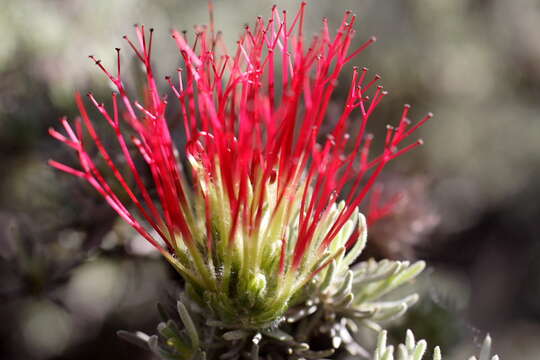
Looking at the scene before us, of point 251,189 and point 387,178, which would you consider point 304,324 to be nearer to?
point 251,189

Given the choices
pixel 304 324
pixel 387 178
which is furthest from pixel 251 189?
pixel 387 178

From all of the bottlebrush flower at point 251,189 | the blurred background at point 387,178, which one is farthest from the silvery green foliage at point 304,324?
the blurred background at point 387,178

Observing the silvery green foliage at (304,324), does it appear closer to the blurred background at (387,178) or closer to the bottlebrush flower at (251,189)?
the bottlebrush flower at (251,189)

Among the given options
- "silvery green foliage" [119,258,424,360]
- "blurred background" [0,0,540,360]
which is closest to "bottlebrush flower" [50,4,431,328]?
"silvery green foliage" [119,258,424,360]

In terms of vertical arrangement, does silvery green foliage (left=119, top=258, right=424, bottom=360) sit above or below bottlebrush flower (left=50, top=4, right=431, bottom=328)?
below

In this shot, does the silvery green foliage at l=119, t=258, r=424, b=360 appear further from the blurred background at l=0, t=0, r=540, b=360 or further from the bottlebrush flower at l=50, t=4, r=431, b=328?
the blurred background at l=0, t=0, r=540, b=360

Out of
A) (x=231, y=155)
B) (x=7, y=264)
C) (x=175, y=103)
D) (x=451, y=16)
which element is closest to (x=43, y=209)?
(x=7, y=264)

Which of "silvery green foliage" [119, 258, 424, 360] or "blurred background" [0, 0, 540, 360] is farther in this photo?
"blurred background" [0, 0, 540, 360]

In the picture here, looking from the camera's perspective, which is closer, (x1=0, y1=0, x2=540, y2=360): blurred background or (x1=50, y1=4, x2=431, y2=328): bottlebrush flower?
(x1=50, y1=4, x2=431, y2=328): bottlebrush flower

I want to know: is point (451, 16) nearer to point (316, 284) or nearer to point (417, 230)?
point (417, 230)

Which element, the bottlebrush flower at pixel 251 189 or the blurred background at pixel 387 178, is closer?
the bottlebrush flower at pixel 251 189
